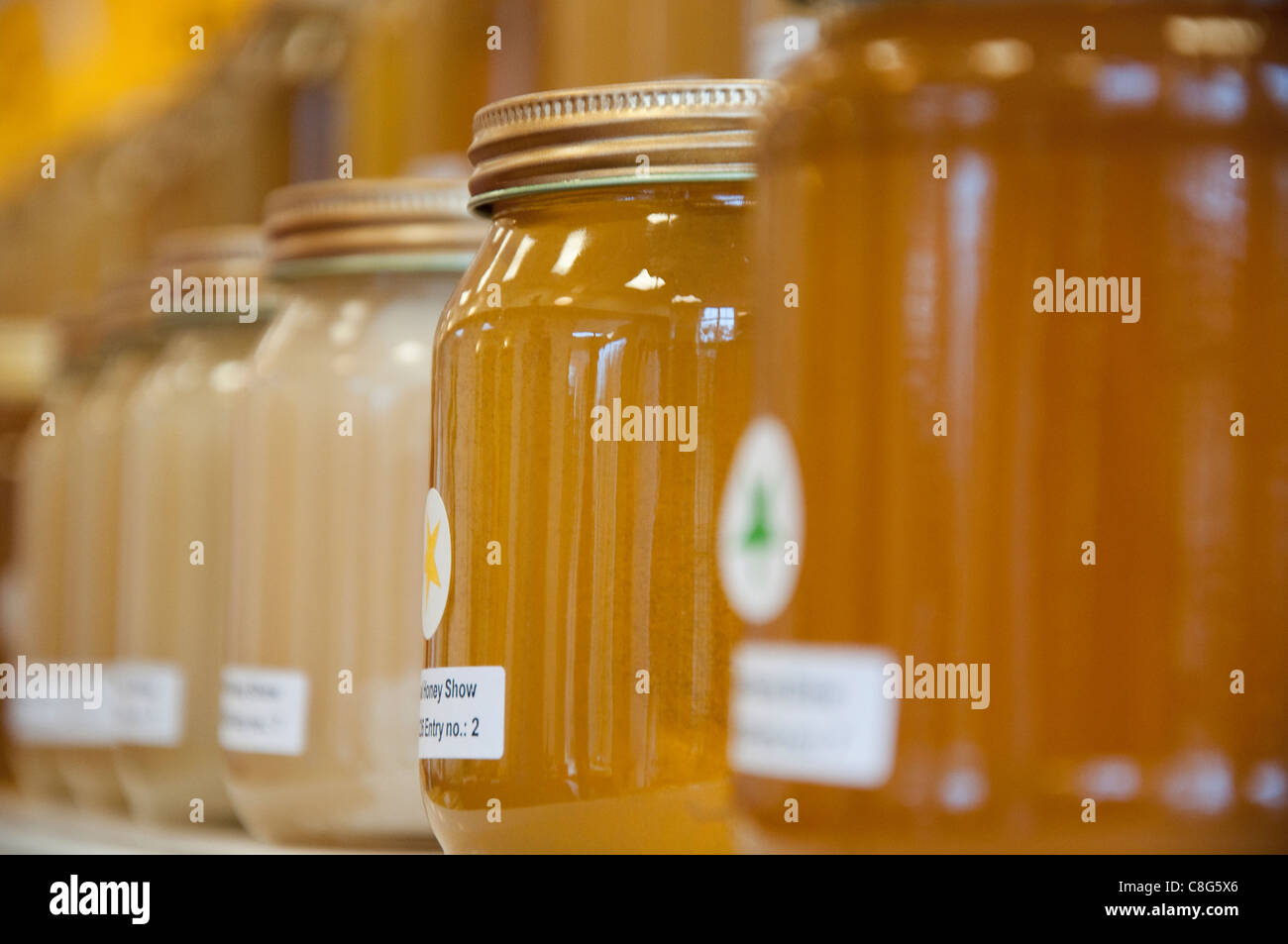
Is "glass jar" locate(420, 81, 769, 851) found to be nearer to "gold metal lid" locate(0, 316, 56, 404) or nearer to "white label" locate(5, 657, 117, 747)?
"white label" locate(5, 657, 117, 747)

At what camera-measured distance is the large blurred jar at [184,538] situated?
1.21 meters

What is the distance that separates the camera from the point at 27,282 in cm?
248

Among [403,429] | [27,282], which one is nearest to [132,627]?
[403,429]

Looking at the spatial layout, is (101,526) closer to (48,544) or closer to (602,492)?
(48,544)

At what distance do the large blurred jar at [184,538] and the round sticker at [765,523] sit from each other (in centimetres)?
69

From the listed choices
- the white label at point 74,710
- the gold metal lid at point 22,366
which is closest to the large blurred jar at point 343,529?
the white label at point 74,710

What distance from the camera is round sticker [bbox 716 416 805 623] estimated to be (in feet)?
1.68

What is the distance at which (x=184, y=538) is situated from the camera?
1236 millimetres

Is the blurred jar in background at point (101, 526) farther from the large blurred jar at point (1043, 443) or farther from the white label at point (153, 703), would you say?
the large blurred jar at point (1043, 443)

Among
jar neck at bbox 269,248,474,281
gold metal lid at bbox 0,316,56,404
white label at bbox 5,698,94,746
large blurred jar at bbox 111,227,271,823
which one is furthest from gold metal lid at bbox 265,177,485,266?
gold metal lid at bbox 0,316,56,404
